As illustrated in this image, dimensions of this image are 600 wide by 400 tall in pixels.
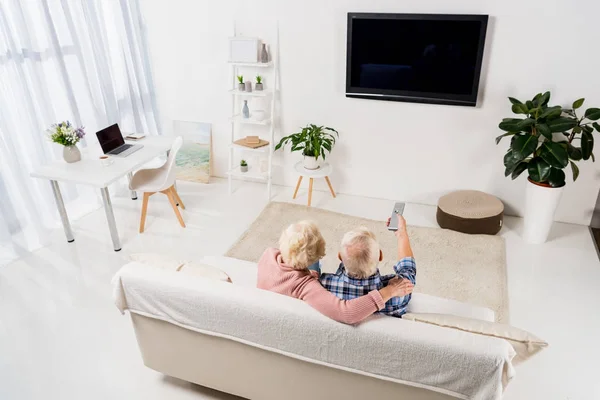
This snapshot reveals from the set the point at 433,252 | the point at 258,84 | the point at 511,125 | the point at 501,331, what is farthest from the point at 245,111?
the point at 501,331

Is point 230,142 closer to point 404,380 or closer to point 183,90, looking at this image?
point 183,90

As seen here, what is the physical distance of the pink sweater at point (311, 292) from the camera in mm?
1804

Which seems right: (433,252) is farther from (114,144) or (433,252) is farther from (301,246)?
(114,144)

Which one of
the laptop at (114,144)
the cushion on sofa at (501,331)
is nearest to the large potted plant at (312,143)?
the laptop at (114,144)

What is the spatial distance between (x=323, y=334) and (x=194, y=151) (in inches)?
134

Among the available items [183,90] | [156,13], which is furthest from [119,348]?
[156,13]

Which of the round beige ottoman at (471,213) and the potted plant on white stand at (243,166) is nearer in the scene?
the round beige ottoman at (471,213)

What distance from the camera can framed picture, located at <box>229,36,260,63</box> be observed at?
4.06 meters

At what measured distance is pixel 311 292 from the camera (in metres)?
1.93

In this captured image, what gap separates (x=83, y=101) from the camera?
402 centimetres

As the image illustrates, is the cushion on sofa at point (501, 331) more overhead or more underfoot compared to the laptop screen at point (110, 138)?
more underfoot

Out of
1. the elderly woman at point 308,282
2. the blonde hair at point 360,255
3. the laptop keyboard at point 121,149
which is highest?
the blonde hair at point 360,255

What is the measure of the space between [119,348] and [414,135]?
9.58 ft

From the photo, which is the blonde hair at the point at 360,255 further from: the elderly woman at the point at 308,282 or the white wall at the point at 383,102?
the white wall at the point at 383,102
